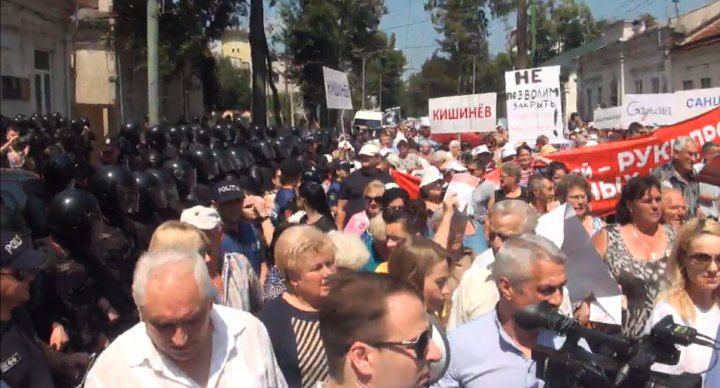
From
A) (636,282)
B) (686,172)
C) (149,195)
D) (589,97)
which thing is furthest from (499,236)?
(589,97)

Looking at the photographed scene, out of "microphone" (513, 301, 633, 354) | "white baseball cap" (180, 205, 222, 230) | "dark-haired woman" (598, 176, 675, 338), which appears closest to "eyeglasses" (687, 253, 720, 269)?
"dark-haired woman" (598, 176, 675, 338)

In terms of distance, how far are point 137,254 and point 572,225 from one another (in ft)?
8.60

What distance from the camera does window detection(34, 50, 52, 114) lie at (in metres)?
2.68

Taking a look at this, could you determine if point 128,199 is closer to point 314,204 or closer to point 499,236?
point 314,204

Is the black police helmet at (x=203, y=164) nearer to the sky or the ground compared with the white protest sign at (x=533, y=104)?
nearer to the ground

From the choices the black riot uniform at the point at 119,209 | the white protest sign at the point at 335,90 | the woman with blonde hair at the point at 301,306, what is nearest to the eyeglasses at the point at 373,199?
the black riot uniform at the point at 119,209

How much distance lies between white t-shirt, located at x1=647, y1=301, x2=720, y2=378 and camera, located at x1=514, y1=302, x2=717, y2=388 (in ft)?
3.71

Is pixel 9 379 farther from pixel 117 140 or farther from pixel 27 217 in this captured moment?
pixel 117 140

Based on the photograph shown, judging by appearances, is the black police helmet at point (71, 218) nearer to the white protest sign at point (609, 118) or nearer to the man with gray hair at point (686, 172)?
the man with gray hair at point (686, 172)

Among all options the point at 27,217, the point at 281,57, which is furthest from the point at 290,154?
the point at 281,57

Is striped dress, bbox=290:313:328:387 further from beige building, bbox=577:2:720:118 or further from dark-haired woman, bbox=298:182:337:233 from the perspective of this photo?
beige building, bbox=577:2:720:118

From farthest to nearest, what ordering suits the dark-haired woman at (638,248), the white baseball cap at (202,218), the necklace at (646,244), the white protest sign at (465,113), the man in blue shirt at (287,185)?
the white protest sign at (465,113), the man in blue shirt at (287,185), the necklace at (646,244), the dark-haired woman at (638,248), the white baseball cap at (202,218)

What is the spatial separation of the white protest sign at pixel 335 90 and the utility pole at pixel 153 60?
199 inches

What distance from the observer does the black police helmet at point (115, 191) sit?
6.16m
